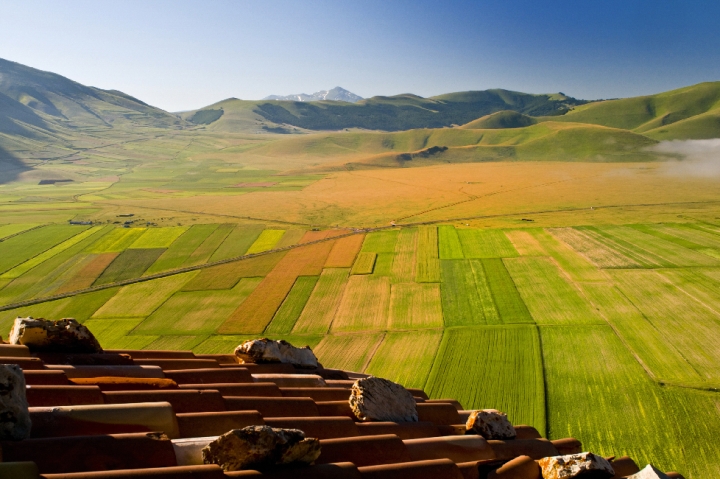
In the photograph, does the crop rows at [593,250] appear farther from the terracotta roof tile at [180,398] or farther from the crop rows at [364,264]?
the terracotta roof tile at [180,398]

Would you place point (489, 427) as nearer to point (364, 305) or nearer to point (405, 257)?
point (364, 305)

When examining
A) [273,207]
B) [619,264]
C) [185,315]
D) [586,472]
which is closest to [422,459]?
[586,472]

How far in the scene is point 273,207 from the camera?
101 meters

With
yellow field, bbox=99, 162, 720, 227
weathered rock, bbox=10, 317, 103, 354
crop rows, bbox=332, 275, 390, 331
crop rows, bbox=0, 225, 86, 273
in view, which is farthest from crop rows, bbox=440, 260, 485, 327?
crop rows, bbox=0, 225, 86, 273

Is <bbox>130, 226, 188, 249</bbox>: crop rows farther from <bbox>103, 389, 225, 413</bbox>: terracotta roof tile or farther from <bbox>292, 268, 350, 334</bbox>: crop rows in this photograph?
<bbox>103, 389, 225, 413</bbox>: terracotta roof tile

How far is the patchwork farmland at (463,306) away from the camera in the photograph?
1044 inches

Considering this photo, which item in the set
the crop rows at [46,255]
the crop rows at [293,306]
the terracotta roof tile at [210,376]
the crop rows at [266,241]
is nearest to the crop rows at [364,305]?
the crop rows at [293,306]

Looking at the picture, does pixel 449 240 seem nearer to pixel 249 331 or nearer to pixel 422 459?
pixel 249 331

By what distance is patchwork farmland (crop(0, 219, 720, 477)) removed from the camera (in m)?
26.5

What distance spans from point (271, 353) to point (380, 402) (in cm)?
332

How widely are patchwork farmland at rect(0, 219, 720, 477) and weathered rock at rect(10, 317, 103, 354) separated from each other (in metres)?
22.2

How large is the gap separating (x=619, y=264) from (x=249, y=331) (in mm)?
39502

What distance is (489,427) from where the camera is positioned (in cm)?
834

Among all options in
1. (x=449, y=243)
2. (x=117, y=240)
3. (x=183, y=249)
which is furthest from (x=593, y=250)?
(x=117, y=240)
